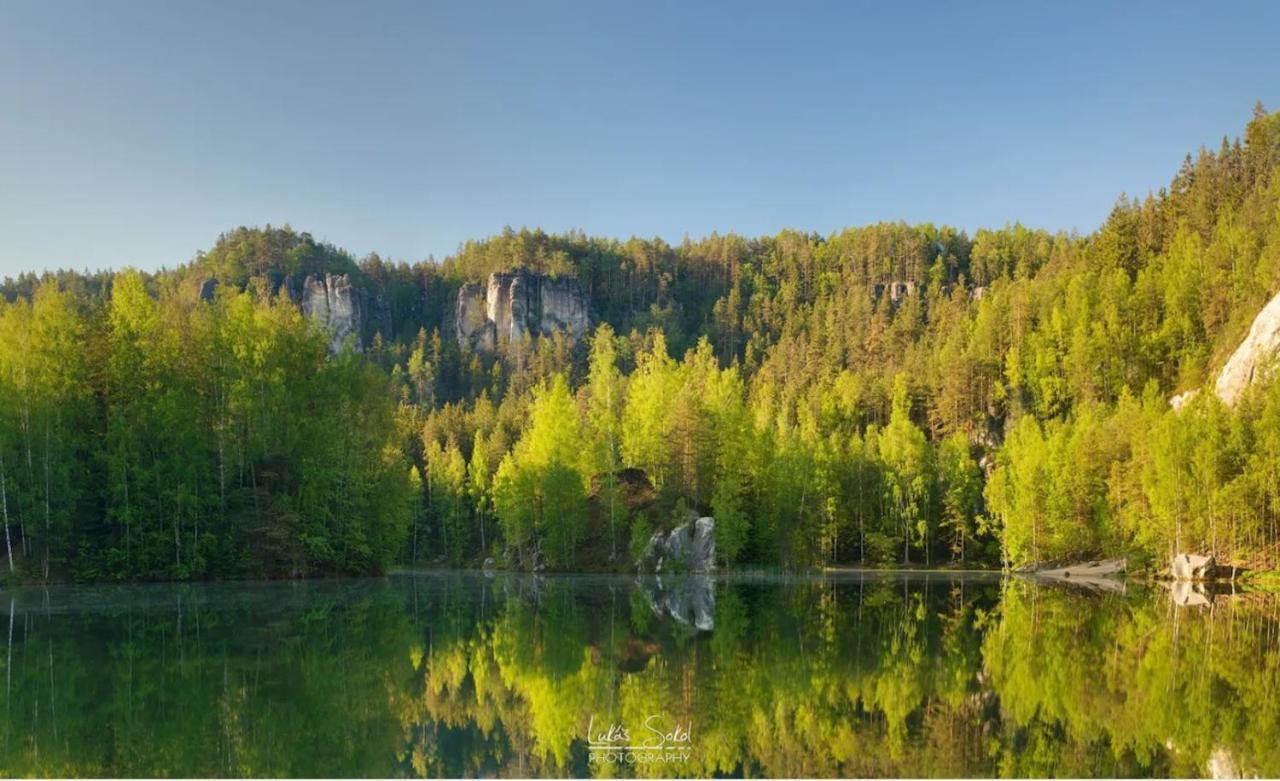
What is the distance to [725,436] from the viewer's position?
73.2m

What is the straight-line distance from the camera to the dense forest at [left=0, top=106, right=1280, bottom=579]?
1951 inches

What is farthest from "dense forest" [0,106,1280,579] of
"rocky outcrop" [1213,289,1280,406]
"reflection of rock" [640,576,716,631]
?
"reflection of rock" [640,576,716,631]

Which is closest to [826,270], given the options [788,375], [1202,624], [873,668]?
[788,375]

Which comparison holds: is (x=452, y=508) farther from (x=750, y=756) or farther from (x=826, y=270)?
(x=826, y=270)

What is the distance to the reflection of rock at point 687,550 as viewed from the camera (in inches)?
2571

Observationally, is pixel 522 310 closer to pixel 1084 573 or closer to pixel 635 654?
pixel 1084 573

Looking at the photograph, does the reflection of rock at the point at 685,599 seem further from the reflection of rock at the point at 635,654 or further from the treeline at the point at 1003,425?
the treeline at the point at 1003,425

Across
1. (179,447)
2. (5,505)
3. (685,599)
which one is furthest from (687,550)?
(5,505)

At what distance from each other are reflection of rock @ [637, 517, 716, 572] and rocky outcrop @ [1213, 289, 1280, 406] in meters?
35.0

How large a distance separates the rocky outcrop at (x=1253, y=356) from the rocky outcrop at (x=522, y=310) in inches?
4701

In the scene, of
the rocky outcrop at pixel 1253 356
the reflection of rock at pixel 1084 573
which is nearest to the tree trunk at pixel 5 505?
the reflection of rock at pixel 1084 573

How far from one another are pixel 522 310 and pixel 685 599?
13599 centimetres

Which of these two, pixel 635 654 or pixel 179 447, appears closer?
pixel 635 654

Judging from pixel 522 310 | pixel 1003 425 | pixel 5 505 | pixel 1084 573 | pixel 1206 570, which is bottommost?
pixel 1084 573
